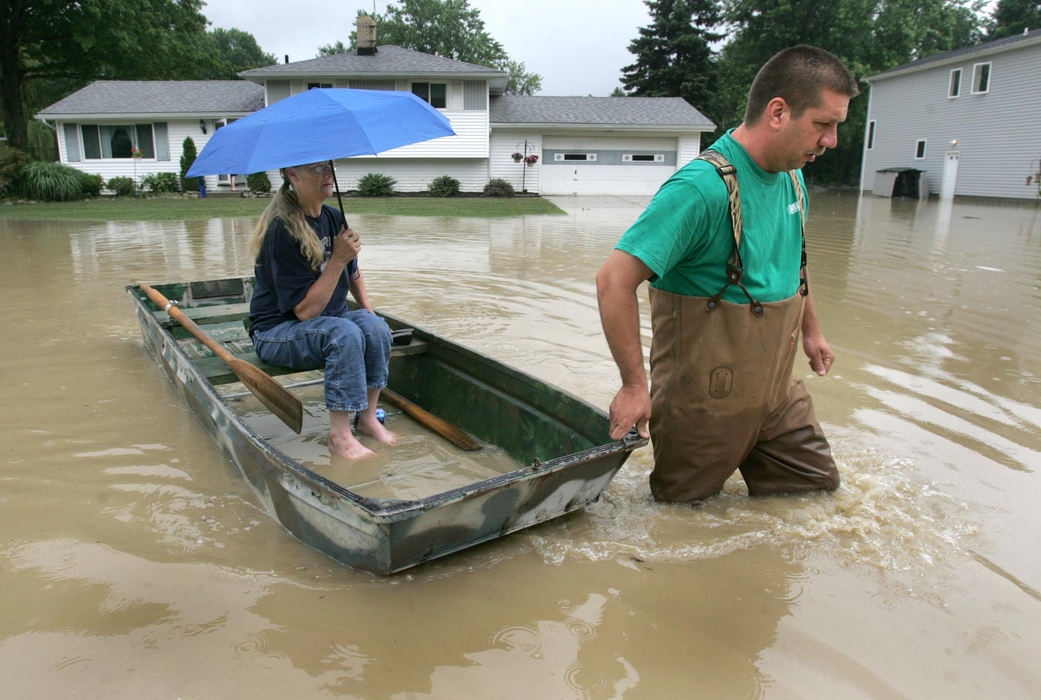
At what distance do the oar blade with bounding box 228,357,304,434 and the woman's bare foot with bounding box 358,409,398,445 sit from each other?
440 mm

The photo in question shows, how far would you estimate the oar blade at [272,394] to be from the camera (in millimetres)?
3504

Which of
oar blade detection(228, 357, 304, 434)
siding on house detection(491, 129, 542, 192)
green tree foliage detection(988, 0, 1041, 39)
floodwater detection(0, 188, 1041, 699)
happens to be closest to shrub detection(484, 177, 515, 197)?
siding on house detection(491, 129, 542, 192)

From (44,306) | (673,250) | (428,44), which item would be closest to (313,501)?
(673,250)

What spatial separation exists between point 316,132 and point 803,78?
206cm

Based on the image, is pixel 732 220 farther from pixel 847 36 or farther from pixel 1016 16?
pixel 1016 16

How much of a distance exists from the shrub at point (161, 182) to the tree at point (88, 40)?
16.1 feet

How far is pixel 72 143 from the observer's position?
93.1ft

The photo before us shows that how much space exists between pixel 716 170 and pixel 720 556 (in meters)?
1.50

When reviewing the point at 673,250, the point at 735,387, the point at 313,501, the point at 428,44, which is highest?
the point at 428,44

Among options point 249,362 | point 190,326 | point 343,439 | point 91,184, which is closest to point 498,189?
point 91,184

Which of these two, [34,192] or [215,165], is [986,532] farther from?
[34,192]

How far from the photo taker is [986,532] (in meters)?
3.23

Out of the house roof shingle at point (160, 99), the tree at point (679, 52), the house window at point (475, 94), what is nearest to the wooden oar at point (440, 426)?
the house window at point (475, 94)

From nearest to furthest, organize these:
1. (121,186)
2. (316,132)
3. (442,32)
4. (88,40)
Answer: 1. (316,132)
2. (121,186)
3. (88,40)
4. (442,32)
